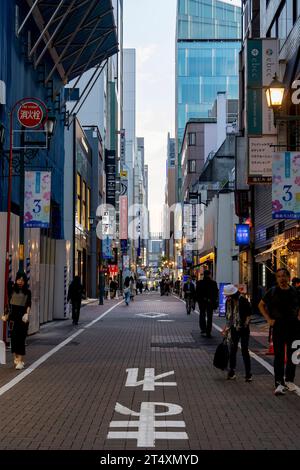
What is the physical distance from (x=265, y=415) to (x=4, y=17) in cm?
1814

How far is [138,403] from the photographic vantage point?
1021cm

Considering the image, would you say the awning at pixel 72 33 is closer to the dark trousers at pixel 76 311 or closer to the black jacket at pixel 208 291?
the dark trousers at pixel 76 311

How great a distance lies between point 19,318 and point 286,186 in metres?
7.80

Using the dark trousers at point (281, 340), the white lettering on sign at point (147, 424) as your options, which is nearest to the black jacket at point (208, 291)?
the dark trousers at point (281, 340)

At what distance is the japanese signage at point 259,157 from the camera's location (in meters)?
28.1

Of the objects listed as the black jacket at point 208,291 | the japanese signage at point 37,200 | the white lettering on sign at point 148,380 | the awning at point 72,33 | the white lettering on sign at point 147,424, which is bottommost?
the white lettering on sign at point 147,424

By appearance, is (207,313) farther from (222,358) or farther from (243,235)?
(243,235)

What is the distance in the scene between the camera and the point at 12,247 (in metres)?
19.5

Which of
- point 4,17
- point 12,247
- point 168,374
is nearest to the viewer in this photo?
point 168,374

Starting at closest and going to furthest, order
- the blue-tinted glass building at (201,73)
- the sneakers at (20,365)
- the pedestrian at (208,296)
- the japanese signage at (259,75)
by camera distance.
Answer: the sneakers at (20,365)
the pedestrian at (208,296)
the japanese signage at (259,75)
the blue-tinted glass building at (201,73)

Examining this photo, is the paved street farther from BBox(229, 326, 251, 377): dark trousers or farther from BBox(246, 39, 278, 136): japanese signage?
BBox(246, 39, 278, 136): japanese signage

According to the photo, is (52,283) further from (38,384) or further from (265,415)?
(265,415)

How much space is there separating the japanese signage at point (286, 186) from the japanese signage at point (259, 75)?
10109mm
